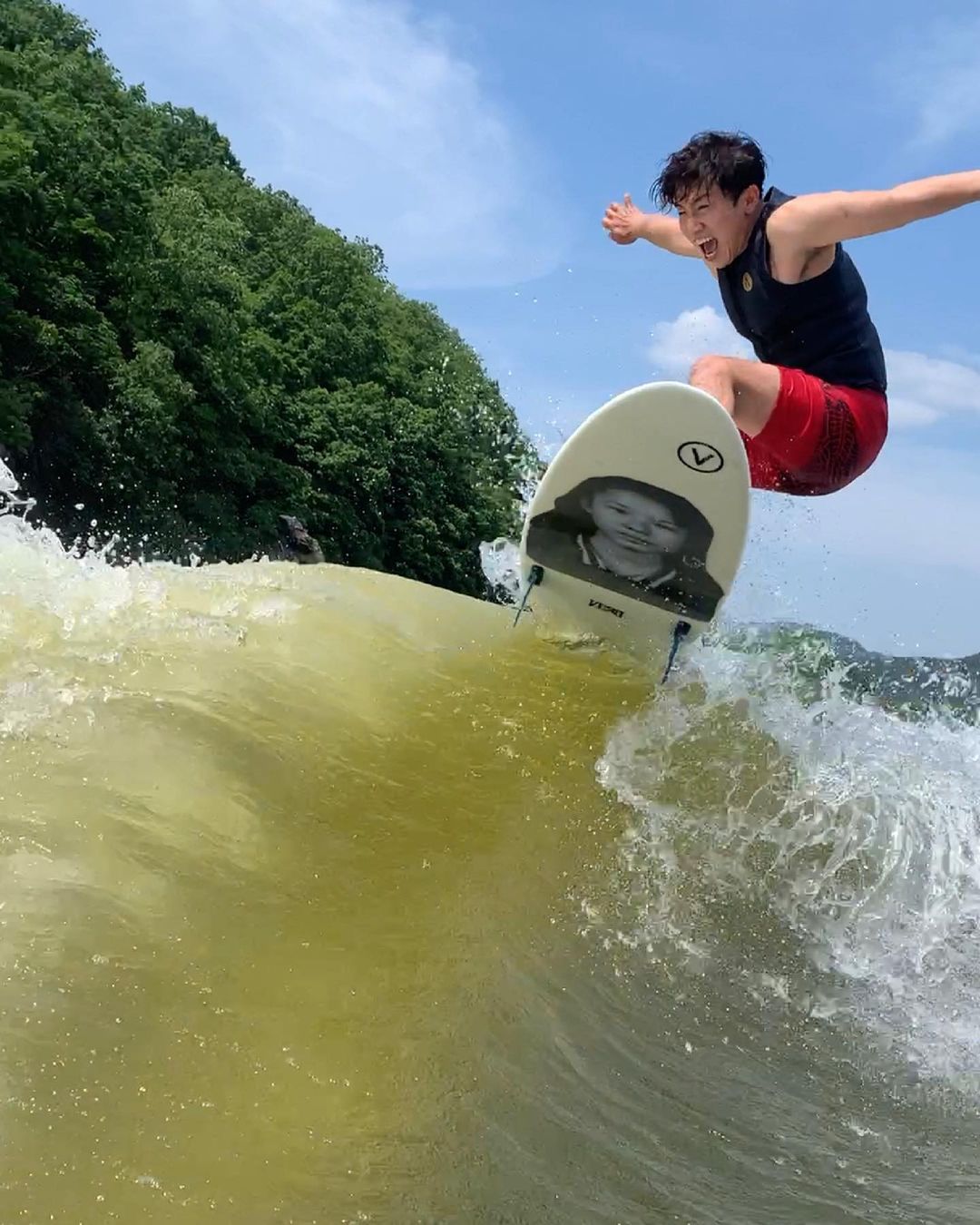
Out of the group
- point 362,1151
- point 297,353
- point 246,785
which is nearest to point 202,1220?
point 362,1151

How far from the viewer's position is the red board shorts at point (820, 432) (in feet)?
17.8

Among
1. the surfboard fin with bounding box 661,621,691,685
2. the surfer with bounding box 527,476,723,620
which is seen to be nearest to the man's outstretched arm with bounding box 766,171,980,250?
the surfer with bounding box 527,476,723,620

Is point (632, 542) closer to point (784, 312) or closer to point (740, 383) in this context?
point (740, 383)

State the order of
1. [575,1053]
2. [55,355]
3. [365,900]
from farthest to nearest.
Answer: [55,355], [365,900], [575,1053]

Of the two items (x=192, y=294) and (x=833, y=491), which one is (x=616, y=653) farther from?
(x=192, y=294)

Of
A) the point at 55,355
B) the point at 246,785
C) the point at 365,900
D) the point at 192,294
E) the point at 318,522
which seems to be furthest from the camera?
the point at 318,522

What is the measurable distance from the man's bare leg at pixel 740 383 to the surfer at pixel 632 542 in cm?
59

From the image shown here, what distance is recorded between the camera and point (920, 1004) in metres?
4.57

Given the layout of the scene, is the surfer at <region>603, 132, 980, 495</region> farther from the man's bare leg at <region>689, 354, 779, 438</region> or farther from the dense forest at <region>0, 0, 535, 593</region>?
the dense forest at <region>0, 0, 535, 593</region>

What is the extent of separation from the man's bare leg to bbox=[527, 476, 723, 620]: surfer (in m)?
0.59

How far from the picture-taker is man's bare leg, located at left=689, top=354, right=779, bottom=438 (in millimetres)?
5348

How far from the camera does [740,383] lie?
539 cm

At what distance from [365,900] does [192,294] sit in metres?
29.5

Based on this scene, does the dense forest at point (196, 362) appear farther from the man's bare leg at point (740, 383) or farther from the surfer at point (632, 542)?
the man's bare leg at point (740, 383)
